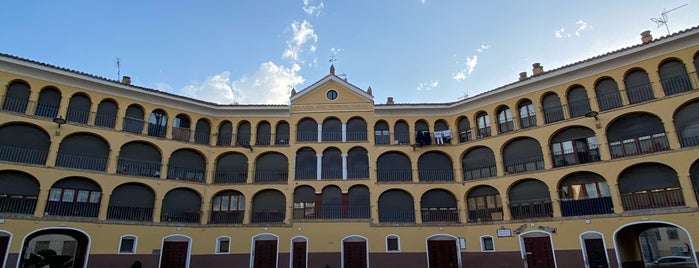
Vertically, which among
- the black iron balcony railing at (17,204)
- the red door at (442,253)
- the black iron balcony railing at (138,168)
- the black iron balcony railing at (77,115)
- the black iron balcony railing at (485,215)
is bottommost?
the red door at (442,253)

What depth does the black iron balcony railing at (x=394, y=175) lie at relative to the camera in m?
32.4

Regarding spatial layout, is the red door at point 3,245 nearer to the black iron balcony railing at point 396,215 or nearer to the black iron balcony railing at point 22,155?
the black iron balcony railing at point 22,155

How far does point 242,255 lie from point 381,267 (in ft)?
34.9

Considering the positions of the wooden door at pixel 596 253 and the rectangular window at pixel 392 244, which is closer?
the wooden door at pixel 596 253

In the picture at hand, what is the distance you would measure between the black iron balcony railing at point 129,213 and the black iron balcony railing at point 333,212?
35.5ft

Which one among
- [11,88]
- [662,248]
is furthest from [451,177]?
[662,248]

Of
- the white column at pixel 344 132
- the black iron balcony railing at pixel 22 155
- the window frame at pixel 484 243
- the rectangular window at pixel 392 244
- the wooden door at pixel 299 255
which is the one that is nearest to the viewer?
the black iron balcony railing at pixel 22 155

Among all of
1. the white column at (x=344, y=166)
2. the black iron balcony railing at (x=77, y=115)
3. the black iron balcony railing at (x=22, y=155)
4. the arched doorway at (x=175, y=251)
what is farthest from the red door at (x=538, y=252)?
the black iron balcony railing at (x=22, y=155)

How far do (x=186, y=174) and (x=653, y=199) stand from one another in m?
32.7

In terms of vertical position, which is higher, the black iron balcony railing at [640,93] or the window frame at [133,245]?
the black iron balcony railing at [640,93]

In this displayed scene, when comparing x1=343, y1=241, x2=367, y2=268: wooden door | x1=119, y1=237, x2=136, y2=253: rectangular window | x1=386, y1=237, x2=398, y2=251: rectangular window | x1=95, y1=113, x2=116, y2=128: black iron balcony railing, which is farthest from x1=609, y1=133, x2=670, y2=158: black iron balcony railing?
Result: x1=95, y1=113, x2=116, y2=128: black iron balcony railing

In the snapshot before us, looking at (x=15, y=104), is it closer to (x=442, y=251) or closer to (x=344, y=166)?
(x=344, y=166)

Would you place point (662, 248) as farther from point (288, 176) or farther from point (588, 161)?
point (288, 176)

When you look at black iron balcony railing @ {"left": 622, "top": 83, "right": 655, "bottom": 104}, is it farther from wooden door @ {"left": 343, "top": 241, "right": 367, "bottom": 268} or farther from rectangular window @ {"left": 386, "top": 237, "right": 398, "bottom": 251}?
wooden door @ {"left": 343, "top": 241, "right": 367, "bottom": 268}
